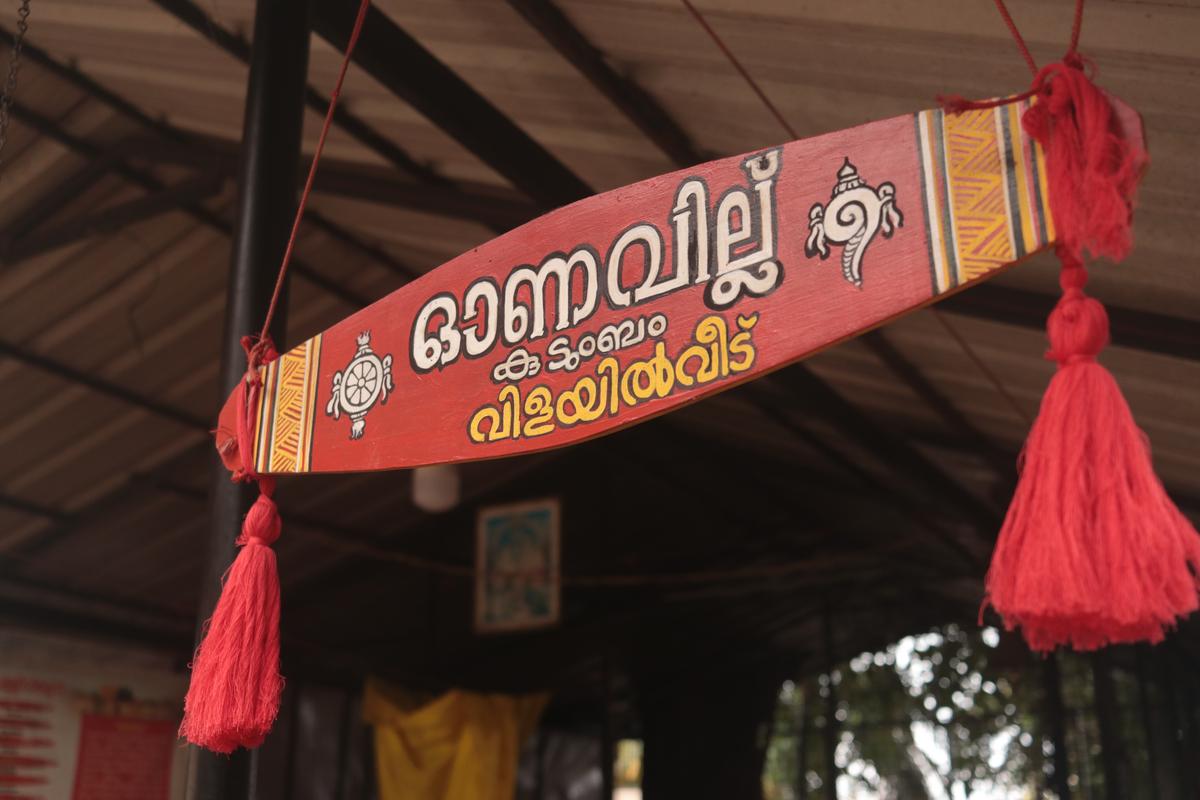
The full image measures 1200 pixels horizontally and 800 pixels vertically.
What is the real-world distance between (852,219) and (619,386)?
0.29 metres

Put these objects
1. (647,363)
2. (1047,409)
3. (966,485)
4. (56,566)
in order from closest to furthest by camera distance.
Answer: (1047,409) → (647,363) → (966,485) → (56,566)

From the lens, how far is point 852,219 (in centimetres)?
105

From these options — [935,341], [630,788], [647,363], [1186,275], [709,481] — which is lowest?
[630,788]

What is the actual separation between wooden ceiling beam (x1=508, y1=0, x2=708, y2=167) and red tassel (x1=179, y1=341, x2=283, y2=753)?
1377 millimetres

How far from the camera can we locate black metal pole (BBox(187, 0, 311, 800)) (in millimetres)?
2035

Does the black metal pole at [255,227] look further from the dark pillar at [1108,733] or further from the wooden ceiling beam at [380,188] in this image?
the dark pillar at [1108,733]

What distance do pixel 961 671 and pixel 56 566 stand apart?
4.83m

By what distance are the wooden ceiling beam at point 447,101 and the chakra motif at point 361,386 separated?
1327 millimetres

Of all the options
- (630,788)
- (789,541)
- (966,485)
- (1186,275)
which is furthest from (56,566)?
(1186,275)

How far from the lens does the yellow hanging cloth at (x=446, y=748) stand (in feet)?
19.8

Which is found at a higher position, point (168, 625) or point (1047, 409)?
point (168, 625)

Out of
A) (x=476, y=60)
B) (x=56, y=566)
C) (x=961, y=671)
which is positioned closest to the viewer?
(x=476, y=60)

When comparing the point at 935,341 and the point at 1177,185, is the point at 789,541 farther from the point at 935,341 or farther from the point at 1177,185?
the point at 1177,185

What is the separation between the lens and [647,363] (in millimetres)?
1160
